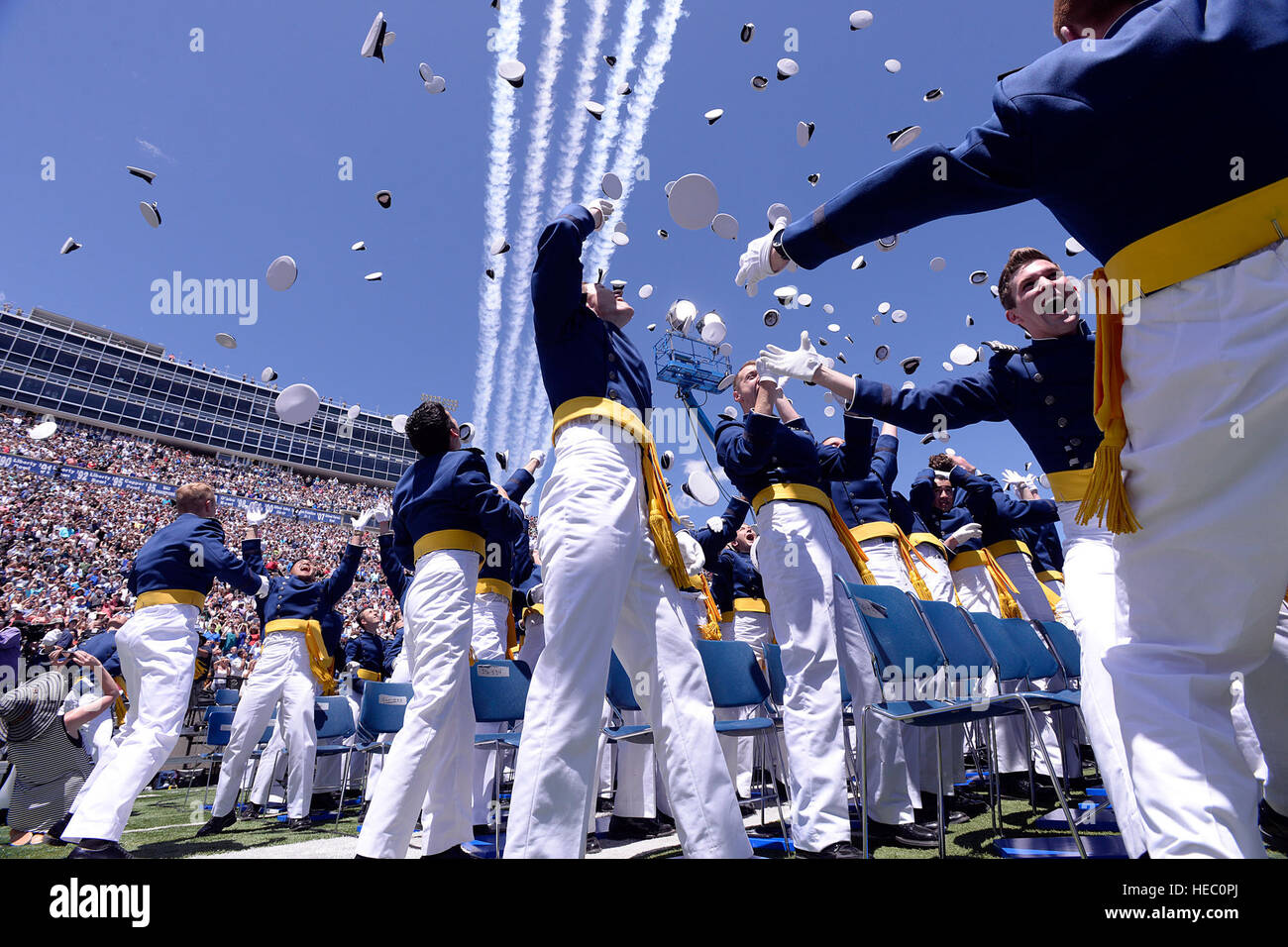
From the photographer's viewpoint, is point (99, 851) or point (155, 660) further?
point (155, 660)

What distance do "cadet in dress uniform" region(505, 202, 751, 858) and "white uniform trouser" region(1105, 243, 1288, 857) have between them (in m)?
1.17

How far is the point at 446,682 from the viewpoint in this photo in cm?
312

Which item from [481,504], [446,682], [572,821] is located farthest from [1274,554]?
[481,504]

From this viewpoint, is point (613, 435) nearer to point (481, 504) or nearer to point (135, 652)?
point (481, 504)

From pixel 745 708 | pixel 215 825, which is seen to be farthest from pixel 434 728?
pixel 745 708

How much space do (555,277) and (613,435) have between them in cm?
66

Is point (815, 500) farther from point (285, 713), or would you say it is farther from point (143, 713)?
point (285, 713)

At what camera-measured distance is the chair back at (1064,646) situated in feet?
14.3

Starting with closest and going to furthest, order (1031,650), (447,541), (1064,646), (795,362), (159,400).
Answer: (795,362), (447,541), (1031,650), (1064,646), (159,400)

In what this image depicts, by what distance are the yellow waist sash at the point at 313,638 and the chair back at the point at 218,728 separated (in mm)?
1035

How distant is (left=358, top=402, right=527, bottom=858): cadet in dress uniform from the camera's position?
9.43 ft

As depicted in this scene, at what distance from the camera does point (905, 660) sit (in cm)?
315

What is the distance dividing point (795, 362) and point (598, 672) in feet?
4.00
